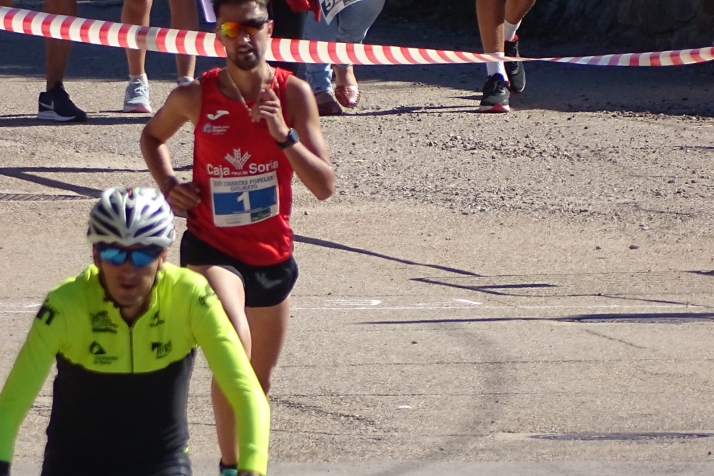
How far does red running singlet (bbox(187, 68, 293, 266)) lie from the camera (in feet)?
14.9

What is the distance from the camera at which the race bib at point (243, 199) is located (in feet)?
15.0

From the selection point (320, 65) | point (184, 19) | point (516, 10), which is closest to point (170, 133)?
point (184, 19)

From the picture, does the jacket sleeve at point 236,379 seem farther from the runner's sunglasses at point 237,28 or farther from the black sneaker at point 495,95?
the black sneaker at point 495,95

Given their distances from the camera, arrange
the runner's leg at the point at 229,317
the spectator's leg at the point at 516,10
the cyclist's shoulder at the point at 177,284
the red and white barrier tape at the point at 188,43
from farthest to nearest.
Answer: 1. the spectator's leg at the point at 516,10
2. the red and white barrier tape at the point at 188,43
3. the runner's leg at the point at 229,317
4. the cyclist's shoulder at the point at 177,284

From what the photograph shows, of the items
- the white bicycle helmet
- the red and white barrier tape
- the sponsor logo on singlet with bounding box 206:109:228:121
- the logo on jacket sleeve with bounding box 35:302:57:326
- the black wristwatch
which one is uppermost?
the red and white barrier tape

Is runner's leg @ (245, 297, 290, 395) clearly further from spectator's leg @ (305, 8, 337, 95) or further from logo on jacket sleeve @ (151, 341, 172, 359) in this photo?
spectator's leg @ (305, 8, 337, 95)

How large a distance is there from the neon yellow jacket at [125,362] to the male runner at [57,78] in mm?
7063

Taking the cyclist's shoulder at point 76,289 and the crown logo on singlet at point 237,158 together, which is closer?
the cyclist's shoulder at point 76,289

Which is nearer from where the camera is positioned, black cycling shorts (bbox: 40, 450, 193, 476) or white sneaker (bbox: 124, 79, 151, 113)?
black cycling shorts (bbox: 40, 450, 193, 476)

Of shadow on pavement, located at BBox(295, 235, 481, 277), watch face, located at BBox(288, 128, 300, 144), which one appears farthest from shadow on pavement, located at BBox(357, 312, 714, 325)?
watch face, located at BBox(288, 128, 300, 144)

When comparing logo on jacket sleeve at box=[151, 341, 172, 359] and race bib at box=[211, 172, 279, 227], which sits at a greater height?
race bib at box=[211, 172, 279, 227]

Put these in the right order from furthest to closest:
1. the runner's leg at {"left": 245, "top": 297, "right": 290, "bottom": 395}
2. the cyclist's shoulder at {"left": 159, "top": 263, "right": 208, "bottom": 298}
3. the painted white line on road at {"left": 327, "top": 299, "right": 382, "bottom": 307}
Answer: the painted white line on road at {"left": 327, "top": 299, "right": 382, "bottom": 307}, the runner's leg at {"left": 245, "top": 297, "right": 290, "bottom": 395}, the cyclist's shoulder at {"left": 159, "top": 263, "right": 208, "bottom": 298}

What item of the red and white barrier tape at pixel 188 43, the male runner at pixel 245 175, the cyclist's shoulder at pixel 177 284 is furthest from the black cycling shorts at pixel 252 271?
the red and white barrier tape at pixel 188 43

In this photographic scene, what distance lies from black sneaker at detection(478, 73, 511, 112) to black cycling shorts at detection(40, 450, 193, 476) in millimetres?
8263
